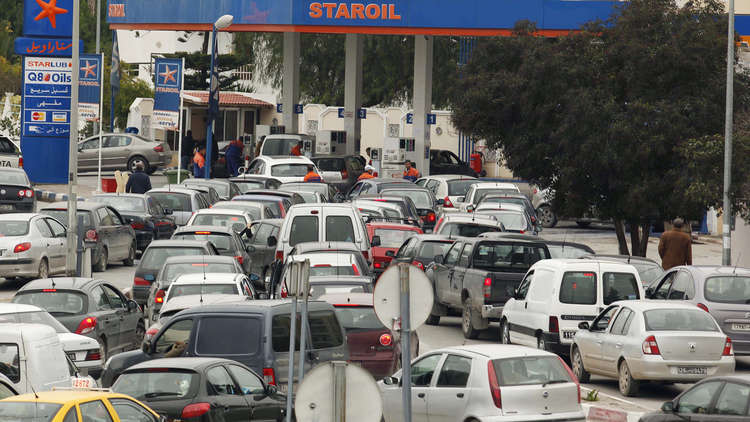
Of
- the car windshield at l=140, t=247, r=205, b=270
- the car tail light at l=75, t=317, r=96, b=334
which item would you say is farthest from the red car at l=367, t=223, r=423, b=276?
the car tail light at l=75, t=317, r=96, b=334

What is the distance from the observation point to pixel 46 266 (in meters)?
26.5

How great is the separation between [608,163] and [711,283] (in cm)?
912

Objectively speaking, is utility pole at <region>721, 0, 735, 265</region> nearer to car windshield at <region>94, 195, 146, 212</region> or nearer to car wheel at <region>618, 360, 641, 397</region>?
car wheel at <region>618, 360, 641, 397</region>

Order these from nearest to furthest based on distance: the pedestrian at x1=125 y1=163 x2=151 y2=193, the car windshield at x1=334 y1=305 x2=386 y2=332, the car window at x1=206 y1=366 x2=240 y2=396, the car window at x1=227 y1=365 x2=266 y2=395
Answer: the car window at x1=206 y1=366 x2=240 y2=396, the car window at x1=227 y1=365 x2=266 y2=395, the car windshield at x1=334 y1=305 x2=386 y2=332, the pedestrian at x1=125 y1=163 x2=151 y2=193

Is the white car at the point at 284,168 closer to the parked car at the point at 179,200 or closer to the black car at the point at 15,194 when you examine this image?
the parked car at the point at 179,200

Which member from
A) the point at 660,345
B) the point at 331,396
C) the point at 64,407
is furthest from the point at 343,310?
the point at 331,396

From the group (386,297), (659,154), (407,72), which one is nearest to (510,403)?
(386,297)

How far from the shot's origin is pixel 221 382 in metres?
13.3

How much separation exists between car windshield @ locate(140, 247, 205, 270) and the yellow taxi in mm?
13177

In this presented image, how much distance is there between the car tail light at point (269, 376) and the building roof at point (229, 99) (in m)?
50.5

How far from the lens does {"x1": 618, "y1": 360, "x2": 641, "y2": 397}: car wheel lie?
720 inches

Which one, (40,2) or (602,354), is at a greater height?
(40,2)

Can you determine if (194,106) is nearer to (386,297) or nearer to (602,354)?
(602,354)

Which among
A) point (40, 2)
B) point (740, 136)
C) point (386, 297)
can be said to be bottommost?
point (386, 297)
